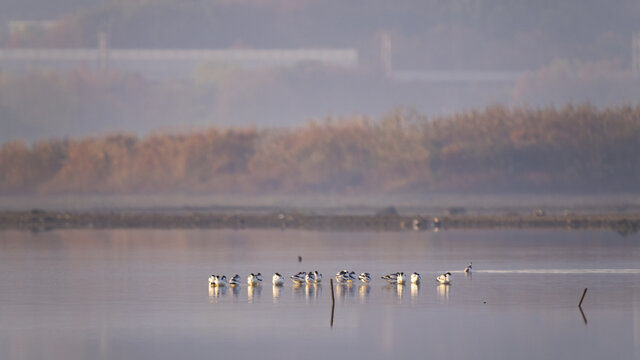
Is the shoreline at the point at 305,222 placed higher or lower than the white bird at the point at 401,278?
higher

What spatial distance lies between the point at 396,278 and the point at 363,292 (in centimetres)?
240

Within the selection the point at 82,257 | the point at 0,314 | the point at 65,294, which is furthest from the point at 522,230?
the point at 0,314

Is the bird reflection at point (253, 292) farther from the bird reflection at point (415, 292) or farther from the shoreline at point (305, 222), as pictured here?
the shoreline at point (305, 222)

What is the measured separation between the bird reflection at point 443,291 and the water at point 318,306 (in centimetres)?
6

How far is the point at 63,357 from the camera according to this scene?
22500 millimetres

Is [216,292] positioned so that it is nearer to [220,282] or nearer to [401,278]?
[220,282]

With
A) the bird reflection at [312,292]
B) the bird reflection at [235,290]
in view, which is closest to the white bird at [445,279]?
the bird reflection at [312,292]

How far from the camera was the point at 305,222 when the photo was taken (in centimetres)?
8994

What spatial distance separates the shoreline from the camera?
267 feet

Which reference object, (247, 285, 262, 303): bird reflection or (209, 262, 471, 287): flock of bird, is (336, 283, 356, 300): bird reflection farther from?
(247, 285, 262, 303): bird reflection

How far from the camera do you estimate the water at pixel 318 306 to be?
77.0 feet

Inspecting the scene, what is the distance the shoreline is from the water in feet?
91.4

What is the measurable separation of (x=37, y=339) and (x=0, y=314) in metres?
4.29

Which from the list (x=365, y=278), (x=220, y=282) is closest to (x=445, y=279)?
(x=365, y=278)
